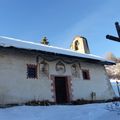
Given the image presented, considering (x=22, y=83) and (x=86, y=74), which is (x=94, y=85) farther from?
(x=22, y=83)

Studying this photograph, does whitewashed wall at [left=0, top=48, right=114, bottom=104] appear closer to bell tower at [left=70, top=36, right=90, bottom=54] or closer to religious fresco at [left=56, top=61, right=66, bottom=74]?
religious fresco at [left=56, top=61, right=66, bottom=74]

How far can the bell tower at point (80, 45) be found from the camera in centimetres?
2432

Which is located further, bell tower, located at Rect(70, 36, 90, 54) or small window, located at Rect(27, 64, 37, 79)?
bell tower, located at Rect(70, 36, 90, 54)

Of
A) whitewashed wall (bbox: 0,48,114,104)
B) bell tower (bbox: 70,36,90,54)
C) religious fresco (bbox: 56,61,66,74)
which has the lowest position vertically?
whitewashed wall (bbox: 0,48,114,104)

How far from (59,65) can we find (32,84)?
2844 mm

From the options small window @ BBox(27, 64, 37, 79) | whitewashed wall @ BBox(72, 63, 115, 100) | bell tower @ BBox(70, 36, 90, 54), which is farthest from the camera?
bell tower @ BBox(70, 36, 90, 54)

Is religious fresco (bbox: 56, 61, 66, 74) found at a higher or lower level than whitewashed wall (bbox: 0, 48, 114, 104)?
higher

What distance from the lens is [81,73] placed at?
17.0 metres

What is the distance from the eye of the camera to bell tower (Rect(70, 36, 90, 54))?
79.8 feet

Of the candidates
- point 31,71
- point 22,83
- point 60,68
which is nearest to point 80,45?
point 60,68

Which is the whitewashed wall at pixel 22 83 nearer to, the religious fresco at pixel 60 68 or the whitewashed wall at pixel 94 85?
the whitewashed wall at pixel 94 85

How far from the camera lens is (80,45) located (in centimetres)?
2502

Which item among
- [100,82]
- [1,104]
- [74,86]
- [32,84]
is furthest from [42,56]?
[100,82]

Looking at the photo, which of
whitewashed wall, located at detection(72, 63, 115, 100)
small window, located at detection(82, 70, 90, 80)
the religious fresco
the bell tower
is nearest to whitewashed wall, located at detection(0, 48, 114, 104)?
whitewashed wall, located at detection(72, 63, 115, 100)
